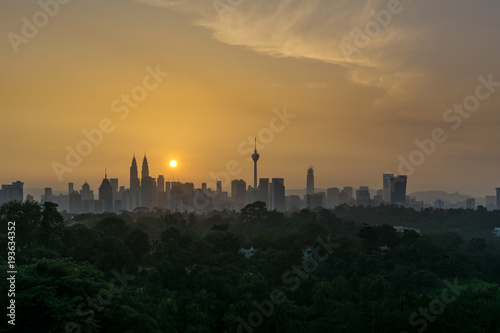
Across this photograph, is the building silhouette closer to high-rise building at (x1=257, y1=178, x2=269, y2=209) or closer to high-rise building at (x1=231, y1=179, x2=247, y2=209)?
high-rise building at (x1=231, y1=179, x2=247, y2=209)

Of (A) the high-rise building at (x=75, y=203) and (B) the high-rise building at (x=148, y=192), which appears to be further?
(B) the high-rise building at (x=148, y=192)

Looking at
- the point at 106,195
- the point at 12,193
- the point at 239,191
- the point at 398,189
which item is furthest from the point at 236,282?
the point at 398,189

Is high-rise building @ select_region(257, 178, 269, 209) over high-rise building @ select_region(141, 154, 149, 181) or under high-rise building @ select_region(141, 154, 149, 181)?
under

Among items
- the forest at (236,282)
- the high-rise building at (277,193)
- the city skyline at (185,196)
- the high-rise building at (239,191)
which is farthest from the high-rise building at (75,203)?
the forest at (236,282)

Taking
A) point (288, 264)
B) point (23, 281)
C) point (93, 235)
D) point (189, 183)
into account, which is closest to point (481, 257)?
point (288, 264)

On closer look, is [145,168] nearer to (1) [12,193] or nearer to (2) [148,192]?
(2) [148,192]

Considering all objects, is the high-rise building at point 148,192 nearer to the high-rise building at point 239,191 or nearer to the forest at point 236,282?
the high-rise building at point 239,191

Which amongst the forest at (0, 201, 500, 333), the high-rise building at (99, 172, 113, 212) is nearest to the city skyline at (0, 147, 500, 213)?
the high-rise building at (99, 172, 113, 212)
